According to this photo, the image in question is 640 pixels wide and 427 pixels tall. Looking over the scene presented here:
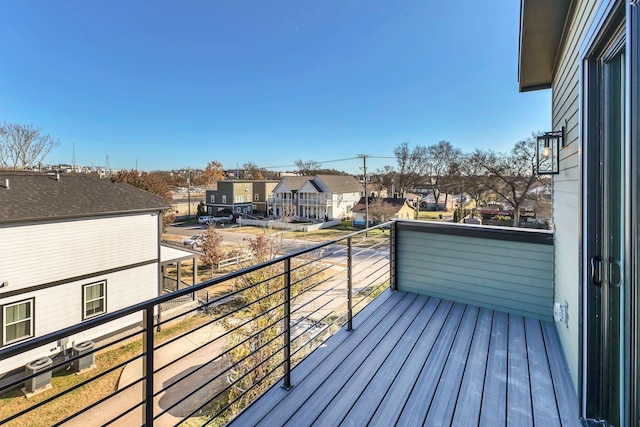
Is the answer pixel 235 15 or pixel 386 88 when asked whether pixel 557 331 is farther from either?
pixel 386 88

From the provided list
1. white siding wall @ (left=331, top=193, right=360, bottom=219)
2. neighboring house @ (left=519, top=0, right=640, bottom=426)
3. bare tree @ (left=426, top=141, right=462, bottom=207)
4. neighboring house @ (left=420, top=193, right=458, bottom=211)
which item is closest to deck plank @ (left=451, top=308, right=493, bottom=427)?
neighboring house @ (left=519, top=0, right=640, bottom=426)

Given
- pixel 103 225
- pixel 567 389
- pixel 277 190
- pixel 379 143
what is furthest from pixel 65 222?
pixel 379 143

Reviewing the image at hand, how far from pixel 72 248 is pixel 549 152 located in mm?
8706

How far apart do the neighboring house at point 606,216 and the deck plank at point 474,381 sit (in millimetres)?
502

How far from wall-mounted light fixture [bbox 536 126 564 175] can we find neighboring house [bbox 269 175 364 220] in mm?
22666

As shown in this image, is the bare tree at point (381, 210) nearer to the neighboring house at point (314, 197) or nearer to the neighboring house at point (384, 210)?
the neighboring house at point (384, 210)

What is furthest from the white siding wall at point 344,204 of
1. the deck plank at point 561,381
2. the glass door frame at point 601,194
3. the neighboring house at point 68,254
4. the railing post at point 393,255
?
the glass door frame at point 601,194

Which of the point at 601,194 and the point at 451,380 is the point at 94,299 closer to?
the point at 451,380

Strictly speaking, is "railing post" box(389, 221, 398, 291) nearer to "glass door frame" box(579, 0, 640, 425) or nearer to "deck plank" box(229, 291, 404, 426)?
"deck plank" box(229, 291, 404, 426)

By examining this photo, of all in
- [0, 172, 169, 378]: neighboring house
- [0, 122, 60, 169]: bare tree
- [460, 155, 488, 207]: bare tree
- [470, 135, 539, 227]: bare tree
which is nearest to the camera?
[0, 172, 169, 378]: neighboring house

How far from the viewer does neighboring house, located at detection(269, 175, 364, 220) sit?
25938 mm

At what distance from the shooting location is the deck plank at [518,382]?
165 centimetres

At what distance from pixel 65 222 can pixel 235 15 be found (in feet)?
30.0

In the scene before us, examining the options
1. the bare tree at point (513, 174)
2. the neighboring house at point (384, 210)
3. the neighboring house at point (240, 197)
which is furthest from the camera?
the neighboring house at point (240, 197)
